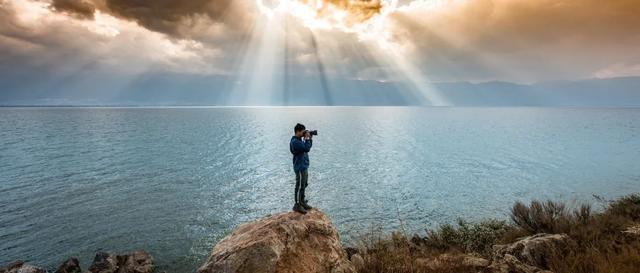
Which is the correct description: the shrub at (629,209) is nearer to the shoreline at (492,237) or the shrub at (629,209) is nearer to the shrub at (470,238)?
the shoreline at (492,237)

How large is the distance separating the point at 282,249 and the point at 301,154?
348cm

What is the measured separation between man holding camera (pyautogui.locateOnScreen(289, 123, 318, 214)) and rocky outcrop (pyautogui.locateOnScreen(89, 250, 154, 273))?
10966 mm

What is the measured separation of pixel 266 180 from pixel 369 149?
30.2 m

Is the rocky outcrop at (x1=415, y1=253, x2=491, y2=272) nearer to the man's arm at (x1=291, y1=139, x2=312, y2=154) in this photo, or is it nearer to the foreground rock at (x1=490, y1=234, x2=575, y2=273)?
the foreground rock at (x1=490, y1=234, x2=575, y2=273)

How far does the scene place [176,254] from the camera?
18750 mm

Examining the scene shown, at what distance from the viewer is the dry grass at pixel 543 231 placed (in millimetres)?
7191

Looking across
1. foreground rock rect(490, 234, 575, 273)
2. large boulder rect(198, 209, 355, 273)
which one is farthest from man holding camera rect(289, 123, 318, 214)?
foreground rock rect(490, 234, 575, 273)

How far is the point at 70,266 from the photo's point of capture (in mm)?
16531

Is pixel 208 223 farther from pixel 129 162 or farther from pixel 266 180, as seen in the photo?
pixel 129 162

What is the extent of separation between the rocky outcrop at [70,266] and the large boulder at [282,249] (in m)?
12.7

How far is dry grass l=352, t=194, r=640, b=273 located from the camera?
23.6ft

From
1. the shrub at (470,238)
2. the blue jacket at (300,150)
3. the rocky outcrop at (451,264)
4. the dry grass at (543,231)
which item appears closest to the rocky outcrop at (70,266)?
the blue jacket at (300,150)

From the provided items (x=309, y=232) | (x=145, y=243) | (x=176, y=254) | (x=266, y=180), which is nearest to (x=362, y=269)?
(x=309, y=232)

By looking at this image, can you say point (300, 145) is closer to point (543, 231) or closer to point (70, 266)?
point (543, 231)
